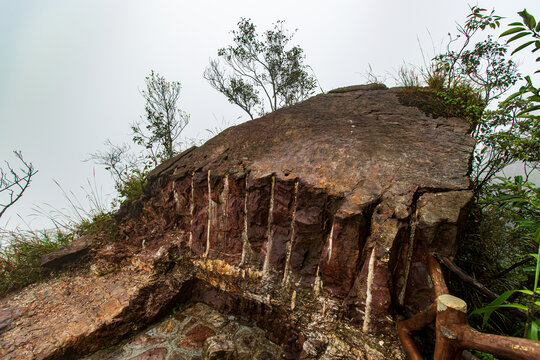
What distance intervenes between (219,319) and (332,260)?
1.65 metres

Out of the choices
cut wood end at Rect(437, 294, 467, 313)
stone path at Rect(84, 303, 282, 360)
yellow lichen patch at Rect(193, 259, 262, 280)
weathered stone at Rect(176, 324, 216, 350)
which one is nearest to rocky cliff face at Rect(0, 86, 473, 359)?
yellow lichen patch at Rect(193, 259, 262, 280)

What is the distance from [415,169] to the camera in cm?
204

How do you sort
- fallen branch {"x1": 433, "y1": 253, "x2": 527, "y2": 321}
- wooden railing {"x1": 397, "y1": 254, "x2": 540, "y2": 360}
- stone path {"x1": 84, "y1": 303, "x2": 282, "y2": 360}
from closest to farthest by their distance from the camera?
wooden railing {"x1": 397, "y1": 254, "x2": 540, "y2": 360} → fallen branch {"x1": 433, "y1": 253, "x2": 527, "y2": 321} → stone path {"x1": 84, "y1": 303, "x2": 282, "y2": 360}

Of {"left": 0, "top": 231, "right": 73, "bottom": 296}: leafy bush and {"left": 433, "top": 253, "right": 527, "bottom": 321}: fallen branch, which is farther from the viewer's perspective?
{"left": 0, "top": 231, "right": 73, "bottom": 296}: leafy bush

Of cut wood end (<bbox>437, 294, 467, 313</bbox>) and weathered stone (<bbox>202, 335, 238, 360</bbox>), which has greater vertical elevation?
cut wood end (<bbox>437, 294, 467, 313</bbox>)

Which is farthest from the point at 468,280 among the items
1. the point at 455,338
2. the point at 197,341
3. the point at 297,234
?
the point at 197,341

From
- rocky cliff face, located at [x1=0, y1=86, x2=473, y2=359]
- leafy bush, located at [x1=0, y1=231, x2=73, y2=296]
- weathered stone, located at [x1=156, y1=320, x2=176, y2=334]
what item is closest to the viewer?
rocky cliff face, located at [x1=0, y1=86, x2=473, y2=359]

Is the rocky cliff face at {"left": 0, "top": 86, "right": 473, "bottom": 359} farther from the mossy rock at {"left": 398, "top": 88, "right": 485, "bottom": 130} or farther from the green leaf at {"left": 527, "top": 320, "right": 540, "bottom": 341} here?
the green leaf at {"left": 527, "top": 320, "right": 540, "bottom": 341}

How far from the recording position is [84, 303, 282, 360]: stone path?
7.60 feet

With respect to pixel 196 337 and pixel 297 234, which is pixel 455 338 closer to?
pixel 297 234

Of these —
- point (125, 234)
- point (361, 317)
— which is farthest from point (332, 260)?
point (125, 234)

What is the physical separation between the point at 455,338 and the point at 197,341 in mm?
2331

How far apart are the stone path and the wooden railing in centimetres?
144

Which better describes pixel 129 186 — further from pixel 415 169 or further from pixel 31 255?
pixel 415 169
